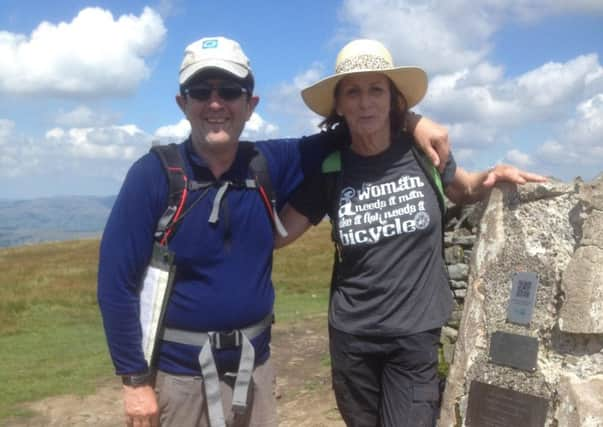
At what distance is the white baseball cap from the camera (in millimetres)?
3908

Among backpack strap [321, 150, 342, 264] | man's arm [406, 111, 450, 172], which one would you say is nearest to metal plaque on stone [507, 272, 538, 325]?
man's arm [406, 111, 450, 172]

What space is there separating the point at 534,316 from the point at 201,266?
2339 millimetres

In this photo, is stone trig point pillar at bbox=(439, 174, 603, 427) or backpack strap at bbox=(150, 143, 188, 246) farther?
stone trig point pillar at bbox=(439, 174, 603, 427)

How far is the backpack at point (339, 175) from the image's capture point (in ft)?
14.5

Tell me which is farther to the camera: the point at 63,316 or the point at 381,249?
the point at 63,316

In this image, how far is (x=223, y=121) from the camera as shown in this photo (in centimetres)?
397

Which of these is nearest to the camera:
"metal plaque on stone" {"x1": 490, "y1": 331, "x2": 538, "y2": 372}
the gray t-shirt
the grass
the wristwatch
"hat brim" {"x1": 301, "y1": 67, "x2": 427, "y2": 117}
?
the wristwatch

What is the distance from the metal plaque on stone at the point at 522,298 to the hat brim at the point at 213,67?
2380 mm

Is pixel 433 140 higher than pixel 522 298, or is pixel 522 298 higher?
pixel 433 140

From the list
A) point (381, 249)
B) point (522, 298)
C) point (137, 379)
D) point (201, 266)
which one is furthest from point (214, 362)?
point (522, 298)

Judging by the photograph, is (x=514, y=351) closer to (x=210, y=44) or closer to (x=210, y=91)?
(x=210, y=91)

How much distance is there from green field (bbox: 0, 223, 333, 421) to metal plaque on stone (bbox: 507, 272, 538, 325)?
773 cm

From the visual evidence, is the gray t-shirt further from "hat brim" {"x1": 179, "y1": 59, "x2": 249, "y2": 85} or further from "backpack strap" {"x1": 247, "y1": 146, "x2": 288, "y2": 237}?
"hat brim" {"x1": 179, "y1": 59, "x2": 249, "y2": 85}

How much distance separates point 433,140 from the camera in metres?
4.42
